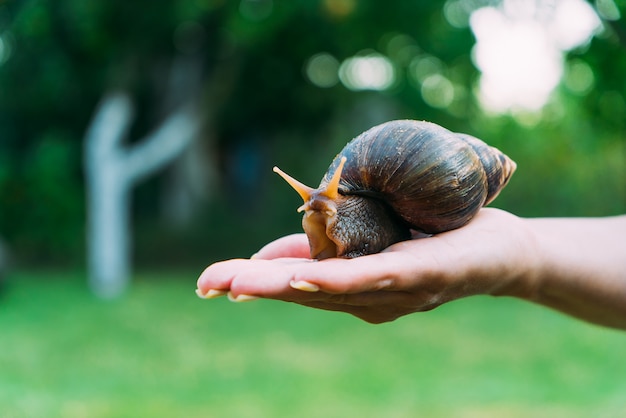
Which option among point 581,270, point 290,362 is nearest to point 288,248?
point 581,270

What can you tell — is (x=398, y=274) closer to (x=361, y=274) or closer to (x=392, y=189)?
(x=361, y=274)

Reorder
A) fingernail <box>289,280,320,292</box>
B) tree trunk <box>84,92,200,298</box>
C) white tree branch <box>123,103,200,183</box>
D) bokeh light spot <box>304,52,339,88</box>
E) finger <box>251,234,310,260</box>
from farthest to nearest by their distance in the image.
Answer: bokeh light spot <box>304,52,339,88</box> < white tree branch <box>123,103,200,183</box> < tree trunk <box>84,92,200,298</box> < finger <box>251,234,310,260</box> < fingernail <box>289,280,320,292</box>

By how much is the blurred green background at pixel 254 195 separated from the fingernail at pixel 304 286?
113 inches

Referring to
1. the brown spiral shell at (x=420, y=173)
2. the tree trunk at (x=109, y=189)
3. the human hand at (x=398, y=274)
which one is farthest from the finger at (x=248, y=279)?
the tree trunk at (x=109, y=189)

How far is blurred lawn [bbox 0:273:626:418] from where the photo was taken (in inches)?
197

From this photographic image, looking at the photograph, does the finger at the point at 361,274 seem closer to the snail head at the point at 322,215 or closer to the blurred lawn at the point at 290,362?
the snail head at the point at 322,215

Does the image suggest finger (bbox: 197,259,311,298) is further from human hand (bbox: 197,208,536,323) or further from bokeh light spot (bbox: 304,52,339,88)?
bokeh light spot (bbox: 304,52,339,88)

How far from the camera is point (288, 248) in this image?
7.32 ft

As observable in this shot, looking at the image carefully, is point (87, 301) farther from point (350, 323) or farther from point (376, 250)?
point (376, 250)

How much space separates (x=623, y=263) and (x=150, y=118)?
1134cm

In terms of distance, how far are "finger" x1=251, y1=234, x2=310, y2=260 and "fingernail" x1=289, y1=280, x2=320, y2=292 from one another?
61 centimetres

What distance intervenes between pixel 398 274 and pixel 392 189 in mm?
540

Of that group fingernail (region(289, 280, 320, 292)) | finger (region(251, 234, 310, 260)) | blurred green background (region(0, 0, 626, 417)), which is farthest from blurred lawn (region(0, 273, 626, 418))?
fingernail (region(289, 280, 320, 292))

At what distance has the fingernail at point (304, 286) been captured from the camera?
60.2 inches
